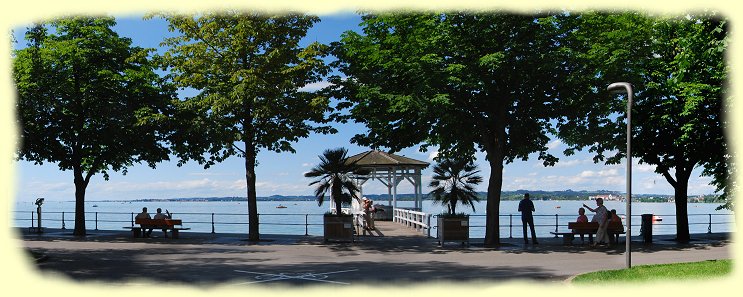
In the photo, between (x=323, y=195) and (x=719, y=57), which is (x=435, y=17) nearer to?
(x=323, y=195)

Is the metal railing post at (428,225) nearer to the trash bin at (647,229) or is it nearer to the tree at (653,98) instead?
the tree at (653,98)

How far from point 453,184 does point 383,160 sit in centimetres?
1072

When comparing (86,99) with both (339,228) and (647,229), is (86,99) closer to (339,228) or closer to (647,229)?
(339,228)

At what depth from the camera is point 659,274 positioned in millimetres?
12938

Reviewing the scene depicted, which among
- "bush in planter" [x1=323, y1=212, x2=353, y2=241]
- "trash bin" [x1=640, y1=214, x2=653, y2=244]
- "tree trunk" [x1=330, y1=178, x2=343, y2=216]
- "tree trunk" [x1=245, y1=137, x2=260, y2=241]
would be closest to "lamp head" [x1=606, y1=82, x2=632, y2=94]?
"trash bin" [x1=640, y1=214, x2=653, y2=244]

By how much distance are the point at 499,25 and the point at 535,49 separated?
53.4 inches

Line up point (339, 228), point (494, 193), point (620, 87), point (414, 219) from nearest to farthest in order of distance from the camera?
point (620, 87) → point (339, 228) → point (494, 193) → point (414, 219)

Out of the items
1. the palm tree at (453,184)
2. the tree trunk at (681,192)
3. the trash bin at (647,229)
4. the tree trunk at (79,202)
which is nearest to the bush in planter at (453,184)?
the palm tree at (453,184)

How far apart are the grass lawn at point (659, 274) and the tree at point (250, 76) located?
44.5ft

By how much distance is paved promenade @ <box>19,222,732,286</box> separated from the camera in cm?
1402

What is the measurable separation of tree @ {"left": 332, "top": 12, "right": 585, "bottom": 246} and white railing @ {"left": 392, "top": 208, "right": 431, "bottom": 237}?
3.03 m

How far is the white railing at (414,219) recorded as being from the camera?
2634 cm

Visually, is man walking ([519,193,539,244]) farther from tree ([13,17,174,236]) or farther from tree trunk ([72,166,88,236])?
tree trunk ([72,166,88,236])

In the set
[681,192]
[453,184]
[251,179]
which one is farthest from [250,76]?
[681,192]
